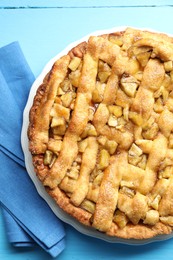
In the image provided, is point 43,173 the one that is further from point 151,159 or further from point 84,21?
point 84,21

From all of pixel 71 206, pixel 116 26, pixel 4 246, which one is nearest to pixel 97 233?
pixel 71 206

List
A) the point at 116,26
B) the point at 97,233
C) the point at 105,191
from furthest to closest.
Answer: the point at 116,26, the point at 97,233, the point at 105,191

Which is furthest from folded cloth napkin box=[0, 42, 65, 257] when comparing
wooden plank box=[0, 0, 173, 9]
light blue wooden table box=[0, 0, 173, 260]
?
wooden plank box=[0, 0, 173, 9]

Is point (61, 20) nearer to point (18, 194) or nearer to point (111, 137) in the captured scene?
point (111, 137)

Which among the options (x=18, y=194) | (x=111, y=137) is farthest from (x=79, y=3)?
(x=18, y=194)

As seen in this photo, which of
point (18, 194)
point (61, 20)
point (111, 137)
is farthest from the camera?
point (61, 20)
